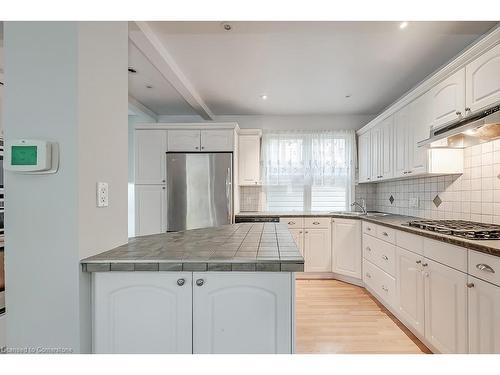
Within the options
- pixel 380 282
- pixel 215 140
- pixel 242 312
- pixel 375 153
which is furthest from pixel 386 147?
pixel 242 312

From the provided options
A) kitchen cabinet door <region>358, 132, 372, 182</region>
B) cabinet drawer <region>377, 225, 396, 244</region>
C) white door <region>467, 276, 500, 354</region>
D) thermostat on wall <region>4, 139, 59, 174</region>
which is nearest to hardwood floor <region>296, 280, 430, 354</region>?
white door <region>467, 276, 500, 354</region>

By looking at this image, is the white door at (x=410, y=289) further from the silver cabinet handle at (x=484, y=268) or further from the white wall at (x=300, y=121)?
the white wall at (x=300, y=121)

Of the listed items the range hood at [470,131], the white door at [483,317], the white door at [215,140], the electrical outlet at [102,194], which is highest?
the white door at [215,140]

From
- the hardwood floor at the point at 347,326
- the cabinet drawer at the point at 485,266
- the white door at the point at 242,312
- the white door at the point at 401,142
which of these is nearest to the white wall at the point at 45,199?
the white door at the point at 242,312

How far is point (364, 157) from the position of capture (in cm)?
392

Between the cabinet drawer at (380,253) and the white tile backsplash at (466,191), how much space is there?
63cm

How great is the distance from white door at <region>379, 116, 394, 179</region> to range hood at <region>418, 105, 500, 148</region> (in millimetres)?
827

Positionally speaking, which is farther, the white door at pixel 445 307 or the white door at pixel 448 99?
the white door at pixel 448 99

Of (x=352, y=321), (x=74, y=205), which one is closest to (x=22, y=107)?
(x=74, y=205)

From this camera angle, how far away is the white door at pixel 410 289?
6.63 ft
